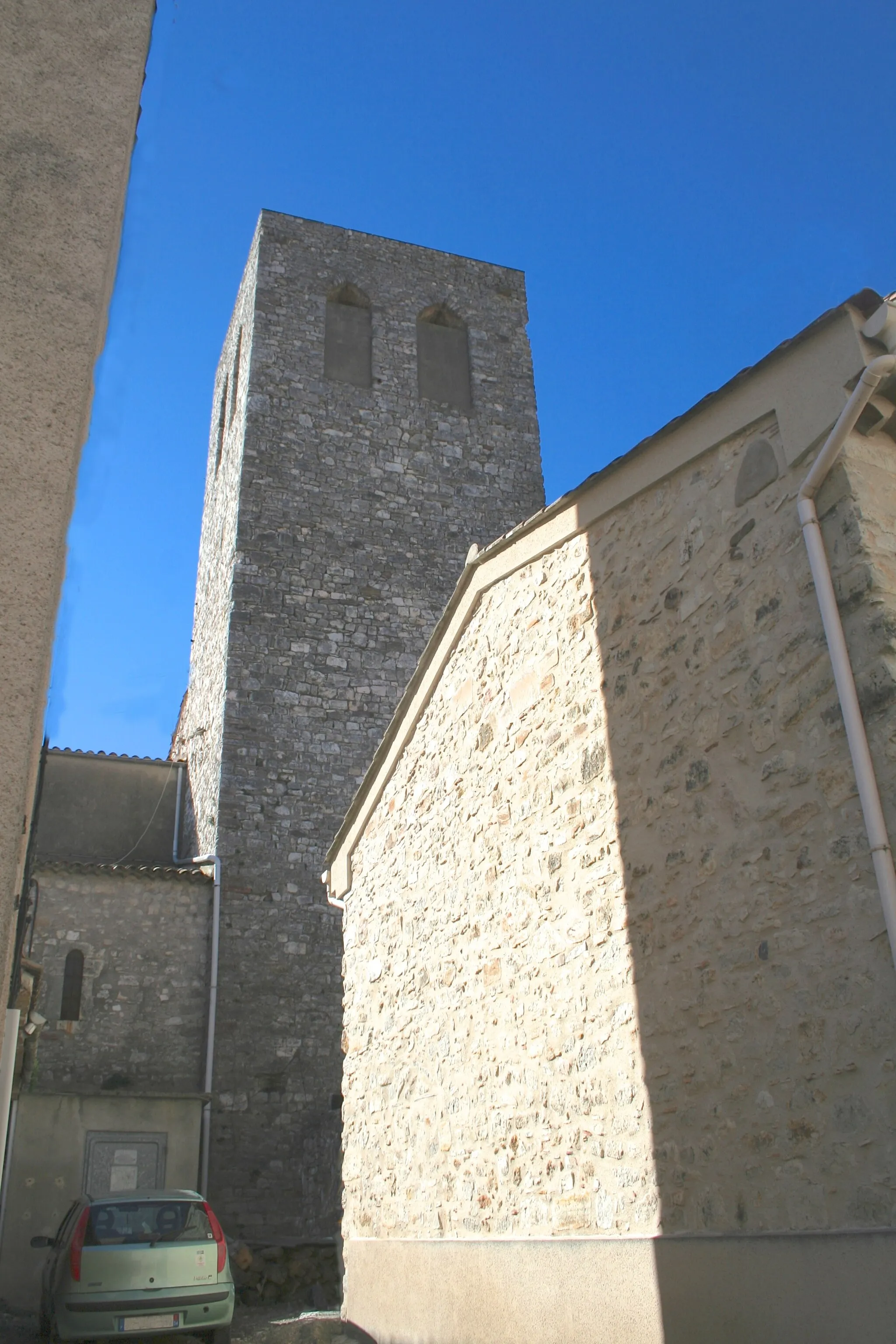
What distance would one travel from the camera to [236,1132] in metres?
10.7

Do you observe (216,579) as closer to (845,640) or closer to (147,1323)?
(147,1323)

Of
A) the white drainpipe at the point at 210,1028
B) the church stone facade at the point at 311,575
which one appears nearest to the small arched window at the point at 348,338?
the church stone facade at the point at 311,575

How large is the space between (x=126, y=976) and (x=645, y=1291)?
815 cm

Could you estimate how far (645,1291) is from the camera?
4.19m

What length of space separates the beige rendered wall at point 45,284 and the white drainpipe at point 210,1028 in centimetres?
860

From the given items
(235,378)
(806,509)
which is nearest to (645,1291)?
(806,509)

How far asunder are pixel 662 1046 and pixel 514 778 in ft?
6.03

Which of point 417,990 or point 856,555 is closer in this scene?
point 856,555

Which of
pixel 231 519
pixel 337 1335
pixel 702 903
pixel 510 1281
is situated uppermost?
pixel 231 519

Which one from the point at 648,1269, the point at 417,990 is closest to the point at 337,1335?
the point at 417,990

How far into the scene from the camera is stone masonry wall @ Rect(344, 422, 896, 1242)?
369 cm

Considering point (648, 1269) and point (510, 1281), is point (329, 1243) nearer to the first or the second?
point (510, 1281)

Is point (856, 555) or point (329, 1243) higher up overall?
point (856, 555)

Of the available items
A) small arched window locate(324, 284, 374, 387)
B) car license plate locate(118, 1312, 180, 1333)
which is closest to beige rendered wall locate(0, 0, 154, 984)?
car license plate locate(118, 1312, 180, 1333)
